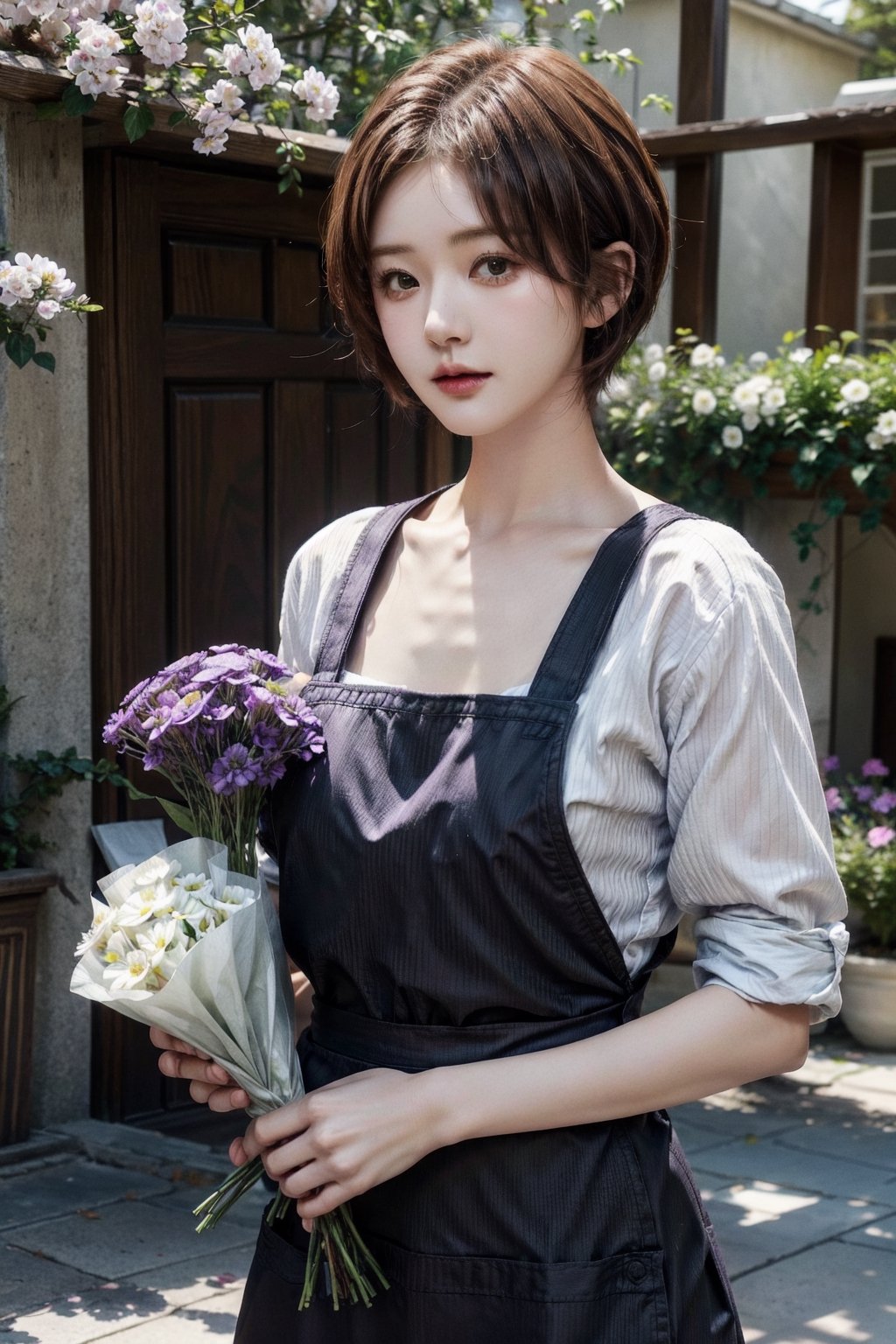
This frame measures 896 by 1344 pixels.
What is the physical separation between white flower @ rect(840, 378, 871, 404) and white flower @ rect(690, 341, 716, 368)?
0.53 metres

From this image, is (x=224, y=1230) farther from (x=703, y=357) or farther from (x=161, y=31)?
(x=703, y=357)

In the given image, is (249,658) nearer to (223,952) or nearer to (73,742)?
(223,952)

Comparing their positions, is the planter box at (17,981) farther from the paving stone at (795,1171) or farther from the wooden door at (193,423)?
the paving stone at (795,1171)

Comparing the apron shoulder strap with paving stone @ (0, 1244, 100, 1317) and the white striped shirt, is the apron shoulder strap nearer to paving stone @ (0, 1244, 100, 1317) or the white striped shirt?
the white striped shirt

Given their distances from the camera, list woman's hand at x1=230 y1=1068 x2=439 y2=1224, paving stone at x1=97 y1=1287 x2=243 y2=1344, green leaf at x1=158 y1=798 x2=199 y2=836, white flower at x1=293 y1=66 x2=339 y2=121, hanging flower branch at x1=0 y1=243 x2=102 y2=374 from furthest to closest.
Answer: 1. white flower at x1=293 y1=66 x2=339 y2=121
2. hanging flower branch at x1=0 y1=243 x2=102 y2=374
3. paving stone at x1=97 y1=1287 x2=243 y2=1344
4. green leaf at x1=158 y1=798 x2=199 y2=836
5. woman's hand at x1=230 y1=1068 x2=439 y2=1224

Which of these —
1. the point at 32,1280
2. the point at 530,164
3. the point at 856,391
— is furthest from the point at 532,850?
the point at 856,391

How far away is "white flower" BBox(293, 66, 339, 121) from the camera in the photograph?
4004 millimetres

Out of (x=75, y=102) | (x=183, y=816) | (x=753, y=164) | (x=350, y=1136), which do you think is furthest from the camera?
(x=753, y=164)

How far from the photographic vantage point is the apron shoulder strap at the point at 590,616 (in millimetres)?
1422

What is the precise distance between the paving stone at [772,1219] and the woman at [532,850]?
255 centimetres

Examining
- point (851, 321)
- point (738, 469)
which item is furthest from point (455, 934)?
point (851, 321)

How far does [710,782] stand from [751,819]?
0.05 metres

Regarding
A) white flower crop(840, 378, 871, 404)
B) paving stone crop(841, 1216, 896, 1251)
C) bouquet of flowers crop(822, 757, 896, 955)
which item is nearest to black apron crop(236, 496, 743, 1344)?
paving stone crop(841, 1216, 896, 1251)

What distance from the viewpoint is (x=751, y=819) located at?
1357mm
